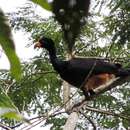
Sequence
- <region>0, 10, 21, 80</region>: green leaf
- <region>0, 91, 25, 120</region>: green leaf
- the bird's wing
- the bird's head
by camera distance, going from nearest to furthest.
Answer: <region>0, 10, 21, 80</region>: green leaf, <region>0, 91, 25, 120</region>: green leaf, the bird's wing, the bird's head

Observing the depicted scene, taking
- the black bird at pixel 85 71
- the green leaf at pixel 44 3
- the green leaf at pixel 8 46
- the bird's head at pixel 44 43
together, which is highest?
the green leaf at pixel 44 3

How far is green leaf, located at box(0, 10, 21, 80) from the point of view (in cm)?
39

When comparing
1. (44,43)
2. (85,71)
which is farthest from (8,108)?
(44,43)

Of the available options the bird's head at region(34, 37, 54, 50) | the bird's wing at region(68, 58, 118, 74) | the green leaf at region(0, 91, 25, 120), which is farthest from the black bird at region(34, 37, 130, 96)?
the green leaf at region(0, 91, 25, 120)

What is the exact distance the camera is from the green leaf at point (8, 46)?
1.28 ft

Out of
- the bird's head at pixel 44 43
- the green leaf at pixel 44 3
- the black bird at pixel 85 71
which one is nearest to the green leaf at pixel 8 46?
the green leaf at pixel 44 3

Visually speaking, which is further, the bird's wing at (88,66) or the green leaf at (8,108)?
A: the bird's wing at (88,66)

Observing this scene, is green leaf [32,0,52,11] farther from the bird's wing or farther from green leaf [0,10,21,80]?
the bird's wing

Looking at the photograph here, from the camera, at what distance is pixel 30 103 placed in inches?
226

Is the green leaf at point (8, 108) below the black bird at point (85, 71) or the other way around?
the other way around

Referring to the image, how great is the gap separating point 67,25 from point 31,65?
5.42 metres

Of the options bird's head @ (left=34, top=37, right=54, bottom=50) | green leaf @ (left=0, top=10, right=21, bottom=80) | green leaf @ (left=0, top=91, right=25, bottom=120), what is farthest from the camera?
bird's head @ (left=34, top=37, right=54, bottom=50)

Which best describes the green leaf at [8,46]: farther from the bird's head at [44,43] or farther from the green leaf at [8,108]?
the bird's head at [44,43]

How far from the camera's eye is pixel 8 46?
1.39 feet
